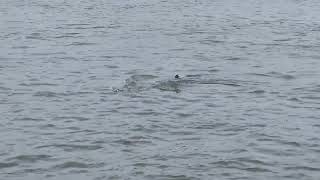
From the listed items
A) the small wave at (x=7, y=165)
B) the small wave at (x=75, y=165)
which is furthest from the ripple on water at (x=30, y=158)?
the small wave at (x=75, y=165)

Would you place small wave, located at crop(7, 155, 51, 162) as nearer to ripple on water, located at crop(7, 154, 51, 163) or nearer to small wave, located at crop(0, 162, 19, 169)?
ripple on water, located at crop(7, 154, 51, 163)

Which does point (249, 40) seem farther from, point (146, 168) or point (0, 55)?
point (146, 168)

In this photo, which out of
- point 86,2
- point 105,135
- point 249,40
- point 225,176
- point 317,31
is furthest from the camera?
point 86,2

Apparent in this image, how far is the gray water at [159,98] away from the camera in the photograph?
49.3 feet

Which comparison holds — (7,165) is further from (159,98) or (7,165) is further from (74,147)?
(159,98)

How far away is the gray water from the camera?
15.0 m

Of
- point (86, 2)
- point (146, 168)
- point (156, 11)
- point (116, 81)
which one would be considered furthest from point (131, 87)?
point (86, 2)

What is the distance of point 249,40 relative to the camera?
96.4 feet

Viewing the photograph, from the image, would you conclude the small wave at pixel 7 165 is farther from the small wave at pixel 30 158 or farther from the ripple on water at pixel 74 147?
the ripple on water at pixel 74 147

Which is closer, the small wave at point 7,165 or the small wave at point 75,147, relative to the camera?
the small wave at point 7,165

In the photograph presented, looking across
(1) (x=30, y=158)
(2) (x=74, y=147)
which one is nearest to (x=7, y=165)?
(1) (x=30, y=158)

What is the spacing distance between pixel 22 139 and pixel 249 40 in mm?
15144

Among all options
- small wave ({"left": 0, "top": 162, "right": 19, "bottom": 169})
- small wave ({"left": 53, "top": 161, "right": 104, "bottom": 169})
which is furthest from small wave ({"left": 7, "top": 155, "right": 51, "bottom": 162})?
small wave ({"left": 53, "top": 161, "right": 104, "bottom": 169})

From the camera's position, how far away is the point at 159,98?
2000cm
